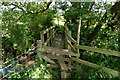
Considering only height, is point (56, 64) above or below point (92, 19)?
below

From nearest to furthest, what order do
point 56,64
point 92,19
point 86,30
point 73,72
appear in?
point 73,72
point 56,64
point 92,19
point 86,30

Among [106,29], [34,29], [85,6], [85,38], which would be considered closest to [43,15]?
[34,29]

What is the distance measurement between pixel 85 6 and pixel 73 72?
13.2ft

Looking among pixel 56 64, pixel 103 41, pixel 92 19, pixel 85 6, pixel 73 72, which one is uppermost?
pixel 85 6

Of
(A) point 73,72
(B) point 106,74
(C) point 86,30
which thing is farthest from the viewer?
(C) point 86,30

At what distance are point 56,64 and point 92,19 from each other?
11.5ft

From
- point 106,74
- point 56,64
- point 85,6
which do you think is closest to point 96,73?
point 106,74

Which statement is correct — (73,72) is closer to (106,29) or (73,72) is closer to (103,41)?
(103,41)

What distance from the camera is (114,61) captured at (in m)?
4.52

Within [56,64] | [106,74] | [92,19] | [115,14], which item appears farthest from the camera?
[92,19]

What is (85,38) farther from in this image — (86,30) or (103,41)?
(103,41)

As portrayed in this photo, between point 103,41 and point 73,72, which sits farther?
point 103,41

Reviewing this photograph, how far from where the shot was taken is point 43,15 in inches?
237

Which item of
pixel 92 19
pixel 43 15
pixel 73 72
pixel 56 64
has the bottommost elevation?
pixel 73 72
